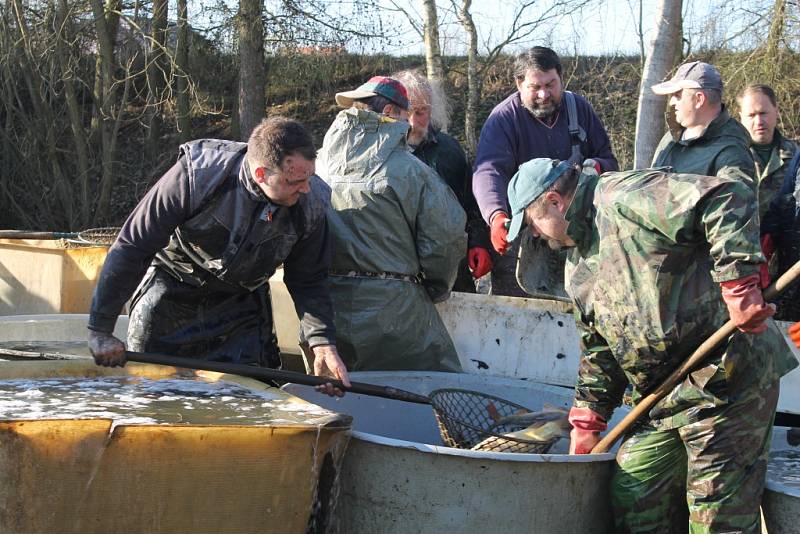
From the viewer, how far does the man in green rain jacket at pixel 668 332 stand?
3.24 m

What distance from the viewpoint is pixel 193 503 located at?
316 centimetres

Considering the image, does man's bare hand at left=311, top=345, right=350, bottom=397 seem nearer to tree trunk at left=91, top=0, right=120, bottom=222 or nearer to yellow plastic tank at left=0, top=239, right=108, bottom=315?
yellow plastic tank at left=0, top=239, right=108, bottom=315

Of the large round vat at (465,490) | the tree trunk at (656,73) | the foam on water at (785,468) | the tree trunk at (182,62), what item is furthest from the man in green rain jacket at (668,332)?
the tree trunk at (182,62)

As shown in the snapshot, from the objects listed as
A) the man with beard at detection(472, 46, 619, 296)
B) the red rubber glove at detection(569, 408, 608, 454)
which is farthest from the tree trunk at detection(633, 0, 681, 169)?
the red rubber glove at detection(569, 408, 608, 454)

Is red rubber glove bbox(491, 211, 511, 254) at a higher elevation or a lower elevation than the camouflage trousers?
higher

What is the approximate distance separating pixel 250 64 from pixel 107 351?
27.6 ft

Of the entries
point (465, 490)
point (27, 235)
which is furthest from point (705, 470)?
point (27, 235)

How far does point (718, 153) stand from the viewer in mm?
4730

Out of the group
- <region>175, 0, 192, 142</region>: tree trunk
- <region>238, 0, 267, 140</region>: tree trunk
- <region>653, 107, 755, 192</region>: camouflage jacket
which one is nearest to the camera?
<region>653, 107, 755, 192</region>: camouflage jacket

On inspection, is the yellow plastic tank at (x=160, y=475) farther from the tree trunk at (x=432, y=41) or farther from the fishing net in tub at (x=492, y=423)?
the tree trunk at (x=432, y=41)

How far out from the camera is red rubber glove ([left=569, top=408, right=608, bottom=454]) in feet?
12.1

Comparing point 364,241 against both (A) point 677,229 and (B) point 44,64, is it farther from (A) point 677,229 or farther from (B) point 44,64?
(B) point 44,64

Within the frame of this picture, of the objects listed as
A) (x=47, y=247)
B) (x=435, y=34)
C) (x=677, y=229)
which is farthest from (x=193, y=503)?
(x=435, y=34)

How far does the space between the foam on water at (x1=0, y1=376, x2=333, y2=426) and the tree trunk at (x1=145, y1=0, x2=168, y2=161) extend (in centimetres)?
764
